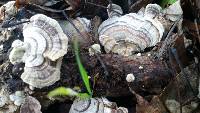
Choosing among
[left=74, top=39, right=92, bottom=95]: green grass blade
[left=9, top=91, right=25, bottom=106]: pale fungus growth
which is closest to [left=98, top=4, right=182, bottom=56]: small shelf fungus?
[left=74, top=39, right=92, bottom=95]: green grass blade

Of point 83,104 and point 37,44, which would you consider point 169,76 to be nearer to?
point 83,104

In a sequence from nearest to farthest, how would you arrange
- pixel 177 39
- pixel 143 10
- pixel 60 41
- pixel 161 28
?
pixel 60 41
pixel 177 39
pixel 161 28
pixel 143 10

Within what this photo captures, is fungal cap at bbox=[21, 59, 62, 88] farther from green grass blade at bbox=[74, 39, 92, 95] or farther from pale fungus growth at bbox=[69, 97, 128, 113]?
pale fungus growth at bbox=[69, 97, 128, 113]

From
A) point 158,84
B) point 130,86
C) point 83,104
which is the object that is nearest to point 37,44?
point 83,104

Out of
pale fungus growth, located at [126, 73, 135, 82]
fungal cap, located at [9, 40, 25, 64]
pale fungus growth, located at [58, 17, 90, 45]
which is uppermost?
pale fungus growth, located at [58, 17, 90, 45]

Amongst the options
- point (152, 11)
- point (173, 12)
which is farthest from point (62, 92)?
point (173, 12)

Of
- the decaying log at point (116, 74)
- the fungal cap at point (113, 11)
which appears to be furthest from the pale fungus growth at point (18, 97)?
the fungal cap at point (113, 11)

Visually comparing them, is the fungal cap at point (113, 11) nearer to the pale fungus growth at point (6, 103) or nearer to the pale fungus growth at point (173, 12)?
the pale fungus growth at point (173, 12)
